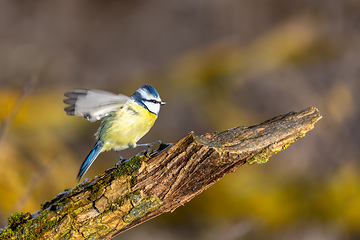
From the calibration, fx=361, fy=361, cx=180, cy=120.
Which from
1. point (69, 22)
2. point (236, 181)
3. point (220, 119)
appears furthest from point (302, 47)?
point (69, 22)

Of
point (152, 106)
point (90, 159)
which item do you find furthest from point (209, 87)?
point (90, 159)

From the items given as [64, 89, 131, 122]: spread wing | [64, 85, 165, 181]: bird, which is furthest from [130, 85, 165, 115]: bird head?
[64, 89, 131, 122]: spread wing

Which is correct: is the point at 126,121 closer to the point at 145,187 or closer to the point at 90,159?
the point at 90,159

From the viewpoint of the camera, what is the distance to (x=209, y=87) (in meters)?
4.51

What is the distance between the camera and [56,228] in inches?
55.1

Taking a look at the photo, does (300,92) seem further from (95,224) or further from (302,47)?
(95,224)

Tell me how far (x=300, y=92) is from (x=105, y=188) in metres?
3.36

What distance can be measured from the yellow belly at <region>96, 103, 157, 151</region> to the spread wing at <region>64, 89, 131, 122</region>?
157 millimetres

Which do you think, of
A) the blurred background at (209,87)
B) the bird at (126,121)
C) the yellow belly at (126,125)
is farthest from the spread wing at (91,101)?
the blurred background at (209,87)

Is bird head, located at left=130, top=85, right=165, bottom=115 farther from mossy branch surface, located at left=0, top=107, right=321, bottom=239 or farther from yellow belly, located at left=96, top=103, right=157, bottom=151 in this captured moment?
mossy branch surface, located at left=0, top=107, right=321, bottom=239

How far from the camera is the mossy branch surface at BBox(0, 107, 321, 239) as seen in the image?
4.64ft

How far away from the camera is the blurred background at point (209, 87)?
385 centimetres

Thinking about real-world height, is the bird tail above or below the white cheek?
below

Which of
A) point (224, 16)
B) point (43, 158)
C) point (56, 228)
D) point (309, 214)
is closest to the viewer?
point (56, 228)
